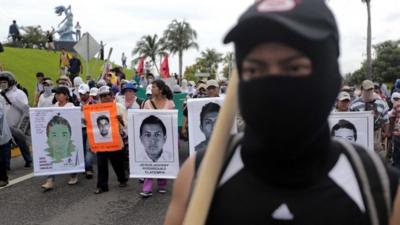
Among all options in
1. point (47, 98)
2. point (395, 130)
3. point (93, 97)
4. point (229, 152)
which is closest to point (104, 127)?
point (93, 97)

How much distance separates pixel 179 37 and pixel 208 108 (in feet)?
180

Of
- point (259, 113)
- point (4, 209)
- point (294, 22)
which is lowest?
point (4, 209)

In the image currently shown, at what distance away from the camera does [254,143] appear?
144 centimetres

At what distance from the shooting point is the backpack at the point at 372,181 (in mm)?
1390

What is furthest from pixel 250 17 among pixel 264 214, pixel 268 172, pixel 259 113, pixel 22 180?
pixel 22 180

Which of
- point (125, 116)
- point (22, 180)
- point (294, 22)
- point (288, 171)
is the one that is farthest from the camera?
point (22, 180)

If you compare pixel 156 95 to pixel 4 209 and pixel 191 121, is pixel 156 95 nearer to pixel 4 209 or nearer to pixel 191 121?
pixel 191 121

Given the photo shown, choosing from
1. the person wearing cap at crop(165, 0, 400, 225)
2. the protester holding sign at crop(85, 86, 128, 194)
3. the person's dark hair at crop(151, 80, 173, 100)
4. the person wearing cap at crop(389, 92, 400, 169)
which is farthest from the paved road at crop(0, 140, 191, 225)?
the person wearing cap at crop(165, 0, 400, 225)

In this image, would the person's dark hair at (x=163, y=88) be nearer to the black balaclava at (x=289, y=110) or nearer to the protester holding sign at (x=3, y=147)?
the protester holding sign at (x=3, y=147)

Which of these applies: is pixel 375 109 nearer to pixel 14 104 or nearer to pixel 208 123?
pixel 208 123

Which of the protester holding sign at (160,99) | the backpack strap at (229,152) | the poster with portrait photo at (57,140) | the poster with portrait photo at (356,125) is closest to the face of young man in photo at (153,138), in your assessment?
the protester holding sign at (160,99)

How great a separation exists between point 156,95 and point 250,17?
648 cm

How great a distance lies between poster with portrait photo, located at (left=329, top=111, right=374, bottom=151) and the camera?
22.1 ft

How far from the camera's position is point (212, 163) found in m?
1.41
